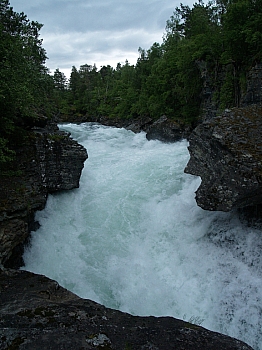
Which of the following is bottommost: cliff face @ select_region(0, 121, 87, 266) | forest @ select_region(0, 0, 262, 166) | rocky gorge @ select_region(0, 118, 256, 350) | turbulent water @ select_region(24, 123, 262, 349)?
turbulent water @ select_region(24, 123, 262, 349)

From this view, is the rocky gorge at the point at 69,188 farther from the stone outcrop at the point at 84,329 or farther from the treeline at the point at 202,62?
the treeline at the point at 202,62

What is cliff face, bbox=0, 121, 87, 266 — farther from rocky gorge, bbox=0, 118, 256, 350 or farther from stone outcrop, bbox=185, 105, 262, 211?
stone outcrop, bbox=185, 105, 262, 211

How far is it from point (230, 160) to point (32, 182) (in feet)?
24.2

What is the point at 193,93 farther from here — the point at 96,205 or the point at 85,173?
the point at 96,205

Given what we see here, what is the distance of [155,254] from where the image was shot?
8773 mm

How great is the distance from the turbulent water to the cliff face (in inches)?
28.5

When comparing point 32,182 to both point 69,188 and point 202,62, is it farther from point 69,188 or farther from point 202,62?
point 202,62

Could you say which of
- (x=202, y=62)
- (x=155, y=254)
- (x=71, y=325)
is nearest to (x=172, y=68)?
(x=202, y=62)

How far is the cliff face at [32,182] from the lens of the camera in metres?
7.16

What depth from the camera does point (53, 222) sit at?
9.84 metres

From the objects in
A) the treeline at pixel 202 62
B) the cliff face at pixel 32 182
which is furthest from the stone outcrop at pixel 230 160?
the treeline at pixel 202 62

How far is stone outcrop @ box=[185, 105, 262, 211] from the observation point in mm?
7355

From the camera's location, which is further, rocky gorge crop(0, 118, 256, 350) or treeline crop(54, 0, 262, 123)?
treeline crop(54, 0, 262, 123)

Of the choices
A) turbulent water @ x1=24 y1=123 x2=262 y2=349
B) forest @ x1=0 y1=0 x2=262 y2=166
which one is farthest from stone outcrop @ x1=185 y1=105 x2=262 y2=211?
forest @ x1=0 y1=0 x2=262 y2=166
